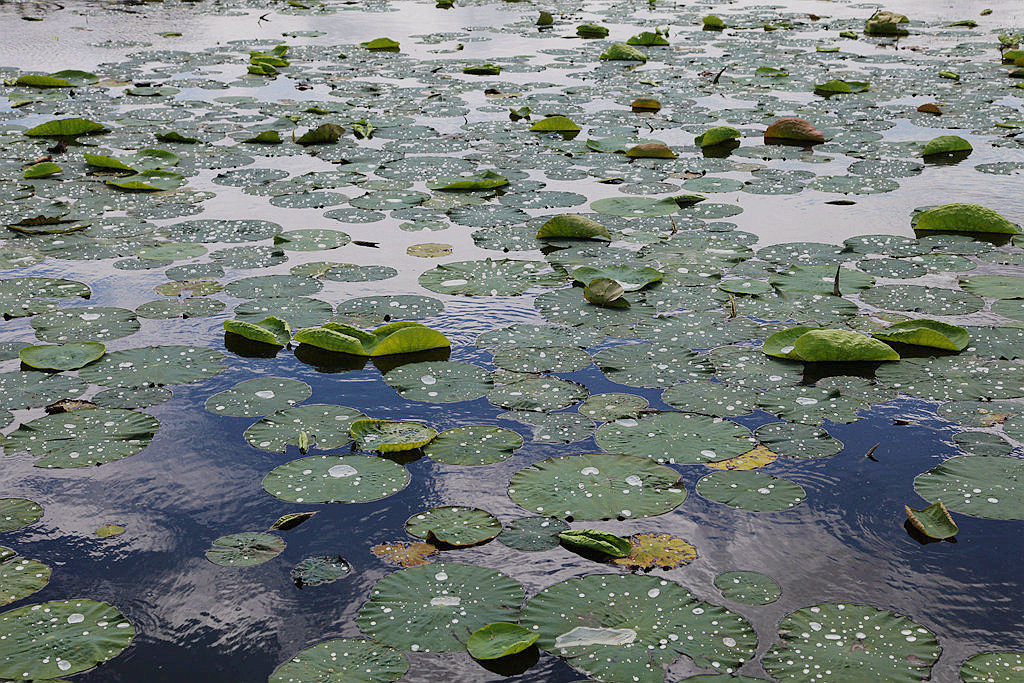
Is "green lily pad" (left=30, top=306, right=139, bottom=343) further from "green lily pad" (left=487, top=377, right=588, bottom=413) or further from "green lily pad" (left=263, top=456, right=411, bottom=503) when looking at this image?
"green lily pad" (left=487, top=377, right=588, bottom=413)

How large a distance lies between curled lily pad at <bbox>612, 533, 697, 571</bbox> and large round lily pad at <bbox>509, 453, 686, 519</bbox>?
109mm

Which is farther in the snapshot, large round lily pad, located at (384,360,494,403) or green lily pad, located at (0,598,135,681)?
large round lily pad, located at (384,360,494,403)

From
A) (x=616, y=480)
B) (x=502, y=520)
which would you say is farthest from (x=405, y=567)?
(x=616, y=480)

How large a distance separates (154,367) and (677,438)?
197cm

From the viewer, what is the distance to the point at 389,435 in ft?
10.0

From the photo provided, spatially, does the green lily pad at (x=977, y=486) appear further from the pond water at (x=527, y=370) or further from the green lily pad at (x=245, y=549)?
the green lily pad at (x=245, y=549)

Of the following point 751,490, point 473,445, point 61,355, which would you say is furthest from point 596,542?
point 61,355

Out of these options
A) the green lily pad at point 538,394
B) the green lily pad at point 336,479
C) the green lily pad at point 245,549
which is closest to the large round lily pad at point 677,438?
the green lily pad at point 538,394

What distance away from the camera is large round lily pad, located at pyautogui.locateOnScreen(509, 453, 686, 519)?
2686 mm

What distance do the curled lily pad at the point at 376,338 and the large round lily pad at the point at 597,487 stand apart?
95cm

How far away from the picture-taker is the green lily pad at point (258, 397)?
325 cm

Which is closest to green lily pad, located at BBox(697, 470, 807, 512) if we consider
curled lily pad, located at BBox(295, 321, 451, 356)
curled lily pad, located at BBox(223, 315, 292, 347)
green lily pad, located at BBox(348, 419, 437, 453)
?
green lily pad, located at BBox(348, 419, 437, 453)

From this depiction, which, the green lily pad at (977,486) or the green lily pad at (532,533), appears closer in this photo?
the green lily pad at (532,533)

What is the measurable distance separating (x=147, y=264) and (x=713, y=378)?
2860 millimetres
